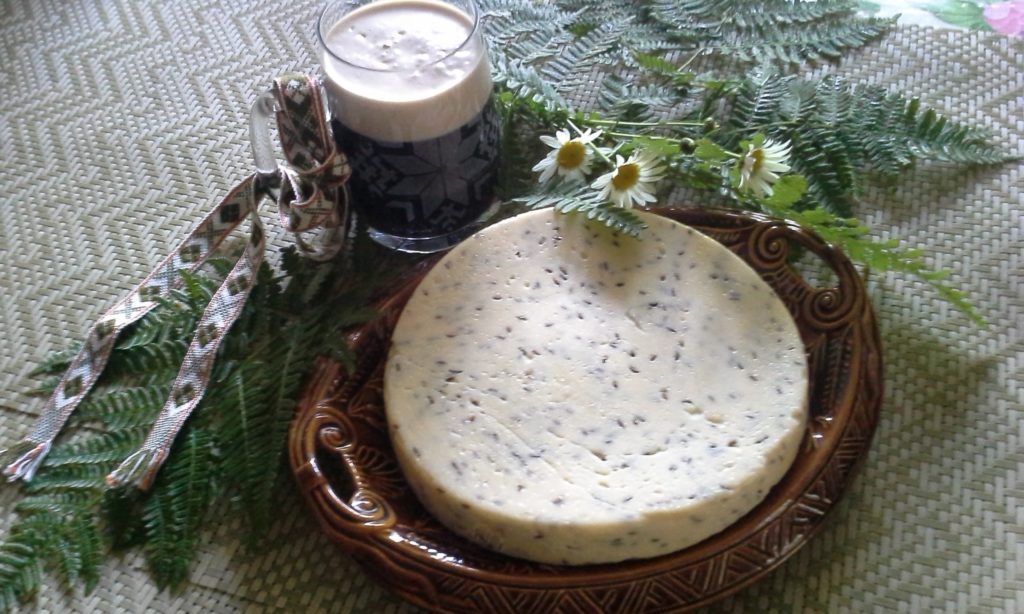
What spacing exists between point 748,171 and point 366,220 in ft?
1.22

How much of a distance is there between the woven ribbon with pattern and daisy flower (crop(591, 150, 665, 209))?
0.24 meters

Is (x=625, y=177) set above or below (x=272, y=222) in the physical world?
above

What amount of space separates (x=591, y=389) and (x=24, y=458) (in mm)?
498

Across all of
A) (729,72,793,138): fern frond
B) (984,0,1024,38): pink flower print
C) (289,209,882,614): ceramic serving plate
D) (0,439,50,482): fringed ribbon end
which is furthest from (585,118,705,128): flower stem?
(0,439,50,482): fringed ribbon end

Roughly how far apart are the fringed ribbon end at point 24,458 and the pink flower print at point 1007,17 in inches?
44.9

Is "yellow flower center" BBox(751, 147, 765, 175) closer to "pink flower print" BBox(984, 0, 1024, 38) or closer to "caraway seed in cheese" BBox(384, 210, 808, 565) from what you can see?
"caraway seed in cheese" BBox(384, 210, 808, 565)

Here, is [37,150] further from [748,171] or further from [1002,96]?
[1002,96]

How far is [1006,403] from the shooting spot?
2.48 ft

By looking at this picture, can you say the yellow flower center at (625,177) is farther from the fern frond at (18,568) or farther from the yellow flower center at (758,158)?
the fern frond at (18,568)

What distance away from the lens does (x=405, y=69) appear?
0.77 metres

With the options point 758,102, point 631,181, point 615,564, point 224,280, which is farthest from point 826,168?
point 224,280

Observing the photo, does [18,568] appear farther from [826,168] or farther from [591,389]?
[826,168]

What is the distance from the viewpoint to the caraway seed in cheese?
0.63 metres

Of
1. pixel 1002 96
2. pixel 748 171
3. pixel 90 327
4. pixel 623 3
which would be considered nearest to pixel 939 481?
pixel 748 171
